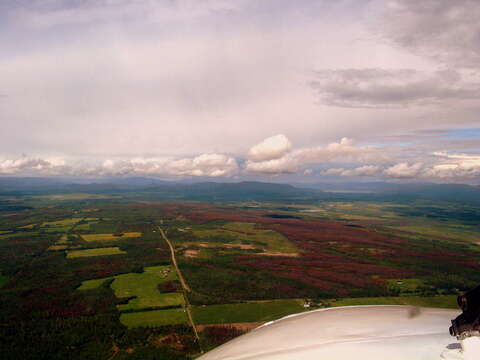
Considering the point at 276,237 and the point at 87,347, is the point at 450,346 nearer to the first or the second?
the point at 87,347

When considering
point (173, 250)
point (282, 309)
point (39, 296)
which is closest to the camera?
point (282, 309)

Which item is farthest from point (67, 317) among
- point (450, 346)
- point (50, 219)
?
point (50, 219)

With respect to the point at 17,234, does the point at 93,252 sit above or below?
below

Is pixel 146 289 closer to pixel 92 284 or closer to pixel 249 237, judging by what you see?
pixel 92 284

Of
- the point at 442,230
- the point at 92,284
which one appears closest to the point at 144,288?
the point at 92,284

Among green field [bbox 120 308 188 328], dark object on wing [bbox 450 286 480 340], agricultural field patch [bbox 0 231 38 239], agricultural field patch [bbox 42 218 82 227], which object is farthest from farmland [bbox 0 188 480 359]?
dark object on wing [bbox 450 286 480 340]

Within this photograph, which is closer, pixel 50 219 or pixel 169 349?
pixel 169 349
